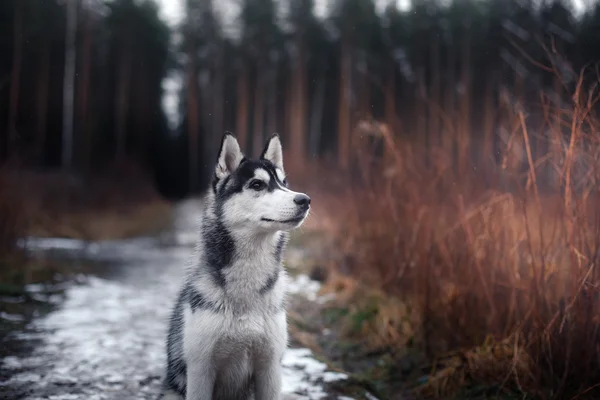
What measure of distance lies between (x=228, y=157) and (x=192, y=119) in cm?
3136

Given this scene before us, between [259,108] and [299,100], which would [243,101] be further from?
[299,100]

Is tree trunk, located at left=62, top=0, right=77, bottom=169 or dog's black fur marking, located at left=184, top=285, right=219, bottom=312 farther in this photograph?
tree trunk, located at left=62, top=0, right=77, bottom=169

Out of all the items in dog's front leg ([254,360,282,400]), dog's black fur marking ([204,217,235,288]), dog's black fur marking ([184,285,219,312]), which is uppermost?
dog's black fur marking ([204,217,235,288])

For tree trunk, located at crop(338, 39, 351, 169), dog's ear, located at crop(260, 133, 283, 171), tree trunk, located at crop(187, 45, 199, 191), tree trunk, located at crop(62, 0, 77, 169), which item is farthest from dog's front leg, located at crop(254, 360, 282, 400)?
tree trunk, located at crop(187, 45, 199, 191)

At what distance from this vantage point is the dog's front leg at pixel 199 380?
317 cm

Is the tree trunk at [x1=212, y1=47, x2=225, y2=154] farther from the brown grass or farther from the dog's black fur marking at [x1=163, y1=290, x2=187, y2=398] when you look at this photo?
the dog's black fur marking at [x1=163, y1=290, x2=187, y2=398]

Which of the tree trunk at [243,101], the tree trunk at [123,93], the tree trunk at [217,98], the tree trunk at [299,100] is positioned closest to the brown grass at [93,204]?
the tree trunk at [123,93]

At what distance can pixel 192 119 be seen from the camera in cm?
3397

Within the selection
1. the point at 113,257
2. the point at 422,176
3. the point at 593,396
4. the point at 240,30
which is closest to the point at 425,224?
the point at 422,176

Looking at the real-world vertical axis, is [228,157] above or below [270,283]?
above

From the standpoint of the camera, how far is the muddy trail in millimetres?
4156

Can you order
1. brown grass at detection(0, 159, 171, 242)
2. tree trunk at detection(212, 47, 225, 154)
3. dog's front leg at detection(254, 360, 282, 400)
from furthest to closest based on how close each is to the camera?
tree trunk at detection(212, 47, 225, 154)
brown grass at detection(0, 159, 171, 242)
dog's front leg at detection(254, 360, 282, 400)

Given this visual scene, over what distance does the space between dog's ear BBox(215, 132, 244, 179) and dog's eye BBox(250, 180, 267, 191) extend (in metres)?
0.29

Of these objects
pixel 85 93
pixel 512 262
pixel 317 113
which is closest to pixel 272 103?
→ pixel 317 113
